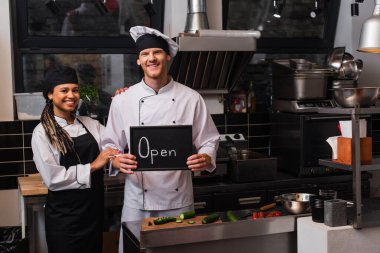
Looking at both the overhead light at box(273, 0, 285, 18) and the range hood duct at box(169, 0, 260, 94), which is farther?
the overhead light at box(273, 0, 285, 18)

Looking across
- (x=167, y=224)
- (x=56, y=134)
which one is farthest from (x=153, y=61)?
(x=167, y=224)

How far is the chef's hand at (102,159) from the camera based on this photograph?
10.4 ft

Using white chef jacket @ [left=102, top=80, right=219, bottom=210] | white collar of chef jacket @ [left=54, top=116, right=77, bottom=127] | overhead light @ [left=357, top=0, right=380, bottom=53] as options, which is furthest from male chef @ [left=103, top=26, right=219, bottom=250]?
overhead light @ [left=357, top=0, right=380, bottom=53]

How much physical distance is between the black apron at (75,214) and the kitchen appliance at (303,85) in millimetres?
2075

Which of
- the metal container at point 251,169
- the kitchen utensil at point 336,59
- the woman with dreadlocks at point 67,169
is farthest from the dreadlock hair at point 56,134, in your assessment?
the kitchen utensil at point 336,59

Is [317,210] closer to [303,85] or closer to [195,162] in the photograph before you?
[195,162]

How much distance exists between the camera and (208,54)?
4.57 m

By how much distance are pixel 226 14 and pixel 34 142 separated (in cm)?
262

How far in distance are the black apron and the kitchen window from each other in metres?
1.21

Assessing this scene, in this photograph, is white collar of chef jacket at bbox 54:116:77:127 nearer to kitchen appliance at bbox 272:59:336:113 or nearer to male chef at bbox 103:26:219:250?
male chef at bbox 103:26:219:250

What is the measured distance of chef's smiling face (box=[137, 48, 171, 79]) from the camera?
315cm

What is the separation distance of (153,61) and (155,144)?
1.68 ft

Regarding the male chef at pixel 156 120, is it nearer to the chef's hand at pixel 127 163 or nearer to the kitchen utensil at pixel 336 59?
the chef's hand at pixel 127 163

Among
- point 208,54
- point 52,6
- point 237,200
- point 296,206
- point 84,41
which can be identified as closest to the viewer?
point 296,206
